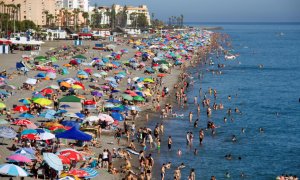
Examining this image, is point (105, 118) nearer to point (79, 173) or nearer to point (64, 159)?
point (64, 159)

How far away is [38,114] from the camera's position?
30906 mm

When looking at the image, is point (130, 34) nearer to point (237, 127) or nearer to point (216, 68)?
point (216, 68)

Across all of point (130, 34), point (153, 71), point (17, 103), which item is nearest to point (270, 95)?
point (153, 71)

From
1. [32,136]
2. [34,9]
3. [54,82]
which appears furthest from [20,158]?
[34,9]

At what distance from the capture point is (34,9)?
121 metres

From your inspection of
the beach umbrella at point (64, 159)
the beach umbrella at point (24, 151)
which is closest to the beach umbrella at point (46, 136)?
the beach umbrella at point (24, 151)

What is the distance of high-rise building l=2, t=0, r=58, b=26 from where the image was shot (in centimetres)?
11554

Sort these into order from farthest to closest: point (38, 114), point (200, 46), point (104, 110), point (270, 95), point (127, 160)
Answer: point (200, 46) < point (270, 95) < point (104, 110) < point (38, 114) < point (127, 160)

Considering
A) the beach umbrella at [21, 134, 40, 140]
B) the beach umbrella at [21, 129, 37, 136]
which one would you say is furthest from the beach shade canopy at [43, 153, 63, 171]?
the beach umbrella at [21, 129, 37, 136]

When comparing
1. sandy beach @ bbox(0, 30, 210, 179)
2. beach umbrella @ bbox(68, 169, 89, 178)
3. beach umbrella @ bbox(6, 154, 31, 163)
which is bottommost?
sandy beach @ bbox(0, 30, 210, 179)

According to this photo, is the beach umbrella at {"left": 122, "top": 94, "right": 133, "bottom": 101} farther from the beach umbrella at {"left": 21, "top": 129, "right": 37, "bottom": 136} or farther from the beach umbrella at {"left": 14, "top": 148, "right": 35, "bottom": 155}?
the beach umbrella at {"left": 14, "top": 148, "right": 35, "bottom": 155}

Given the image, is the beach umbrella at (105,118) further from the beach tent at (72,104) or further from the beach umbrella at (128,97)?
the beach umbrella at (128,97)

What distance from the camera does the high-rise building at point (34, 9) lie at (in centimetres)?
11554

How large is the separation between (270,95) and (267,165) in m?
27.7
